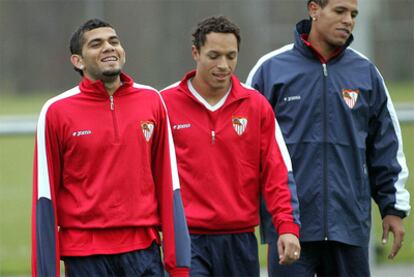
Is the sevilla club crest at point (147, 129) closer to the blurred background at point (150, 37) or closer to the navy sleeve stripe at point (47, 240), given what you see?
the navy sleeve stripe at point (47, 240)

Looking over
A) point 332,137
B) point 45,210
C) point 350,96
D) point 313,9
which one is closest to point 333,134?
point 332,137

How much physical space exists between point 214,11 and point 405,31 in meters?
6.21

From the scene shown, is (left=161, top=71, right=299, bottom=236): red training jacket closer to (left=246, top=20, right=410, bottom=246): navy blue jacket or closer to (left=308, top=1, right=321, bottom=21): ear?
(left=246, top=20, right=410, bottom=246): navy blue jacket

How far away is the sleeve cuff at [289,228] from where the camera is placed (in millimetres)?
5531

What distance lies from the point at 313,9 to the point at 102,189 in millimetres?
1749

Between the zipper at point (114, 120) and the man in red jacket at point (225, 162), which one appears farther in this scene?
the man in red jacket at point (225, 162)

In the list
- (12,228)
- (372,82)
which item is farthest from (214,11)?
(372,82)

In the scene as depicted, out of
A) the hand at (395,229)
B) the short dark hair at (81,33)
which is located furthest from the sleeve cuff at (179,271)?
the hand at (395,229)

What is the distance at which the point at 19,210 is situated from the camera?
12.6 metres

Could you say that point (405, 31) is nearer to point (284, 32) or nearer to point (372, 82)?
point (284, 32)

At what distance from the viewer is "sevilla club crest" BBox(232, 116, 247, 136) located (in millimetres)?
5719

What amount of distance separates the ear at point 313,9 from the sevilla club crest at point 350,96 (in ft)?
1.55

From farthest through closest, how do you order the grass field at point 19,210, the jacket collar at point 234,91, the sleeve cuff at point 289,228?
the grass field at point 19,210 < the jacket collar at point 234,91 < the sleeve cuff at point 289,228

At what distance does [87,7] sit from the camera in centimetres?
2636
